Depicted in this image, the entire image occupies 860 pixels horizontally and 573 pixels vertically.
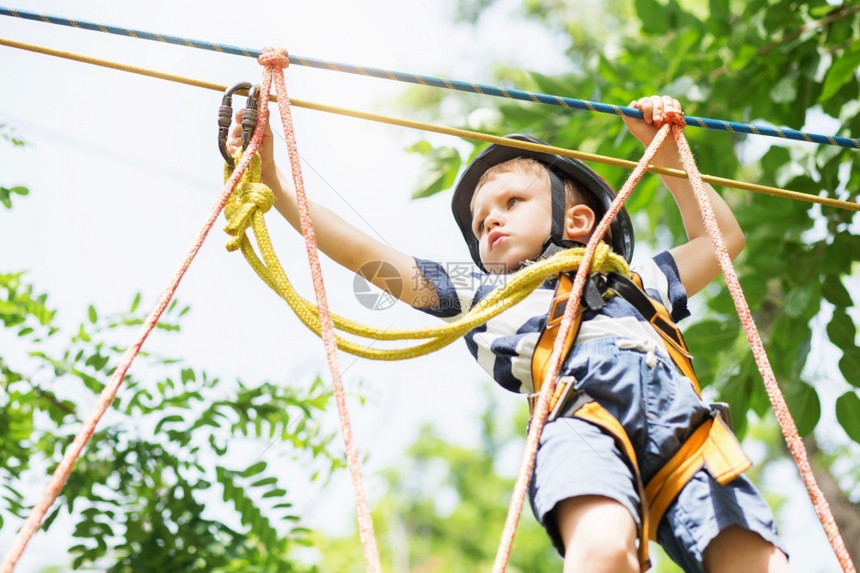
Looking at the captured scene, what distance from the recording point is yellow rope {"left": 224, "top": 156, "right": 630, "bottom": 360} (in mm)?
1721

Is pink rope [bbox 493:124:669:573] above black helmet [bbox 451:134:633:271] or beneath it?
beneath

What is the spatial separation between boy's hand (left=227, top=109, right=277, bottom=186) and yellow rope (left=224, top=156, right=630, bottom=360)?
0.27 ft

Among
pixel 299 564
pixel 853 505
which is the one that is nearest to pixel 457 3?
pixel 853 505

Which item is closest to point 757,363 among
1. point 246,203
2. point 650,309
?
point 650,309

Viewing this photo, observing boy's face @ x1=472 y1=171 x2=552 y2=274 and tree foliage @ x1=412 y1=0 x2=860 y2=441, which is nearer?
boy's face @ x1=472 y1=171 x2=552 y2=274

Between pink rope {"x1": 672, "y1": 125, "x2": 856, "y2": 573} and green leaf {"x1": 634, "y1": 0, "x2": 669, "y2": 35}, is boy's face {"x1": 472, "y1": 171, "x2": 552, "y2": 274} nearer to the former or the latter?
pink rope {"x1": 672, "y1": 125, "x2": 856, "y2": 573}

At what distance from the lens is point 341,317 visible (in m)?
1.76

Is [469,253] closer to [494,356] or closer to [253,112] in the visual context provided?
[494,356]

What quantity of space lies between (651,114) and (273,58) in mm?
865

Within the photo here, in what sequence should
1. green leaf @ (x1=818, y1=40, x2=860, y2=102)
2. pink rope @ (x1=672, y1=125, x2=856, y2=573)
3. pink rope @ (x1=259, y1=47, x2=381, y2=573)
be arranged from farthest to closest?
1. green leaf @ (x1=818, y1=40, x2=860, y2=102)
2. pink rope @ (x1=672, y1=125, x2=856, y2=573)
3. pink rope @ (x1=259, y1=47, x2=381, y2=573)

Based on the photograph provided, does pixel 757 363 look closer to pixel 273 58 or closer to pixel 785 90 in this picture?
pixel 273 58

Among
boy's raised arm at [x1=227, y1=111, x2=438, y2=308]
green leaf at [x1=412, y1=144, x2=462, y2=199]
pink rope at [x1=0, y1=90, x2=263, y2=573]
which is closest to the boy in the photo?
boy's raised arm at [x1=227, y1=111, x2=438, y2=308]

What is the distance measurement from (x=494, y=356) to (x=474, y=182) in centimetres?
54

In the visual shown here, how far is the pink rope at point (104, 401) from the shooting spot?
118cm
